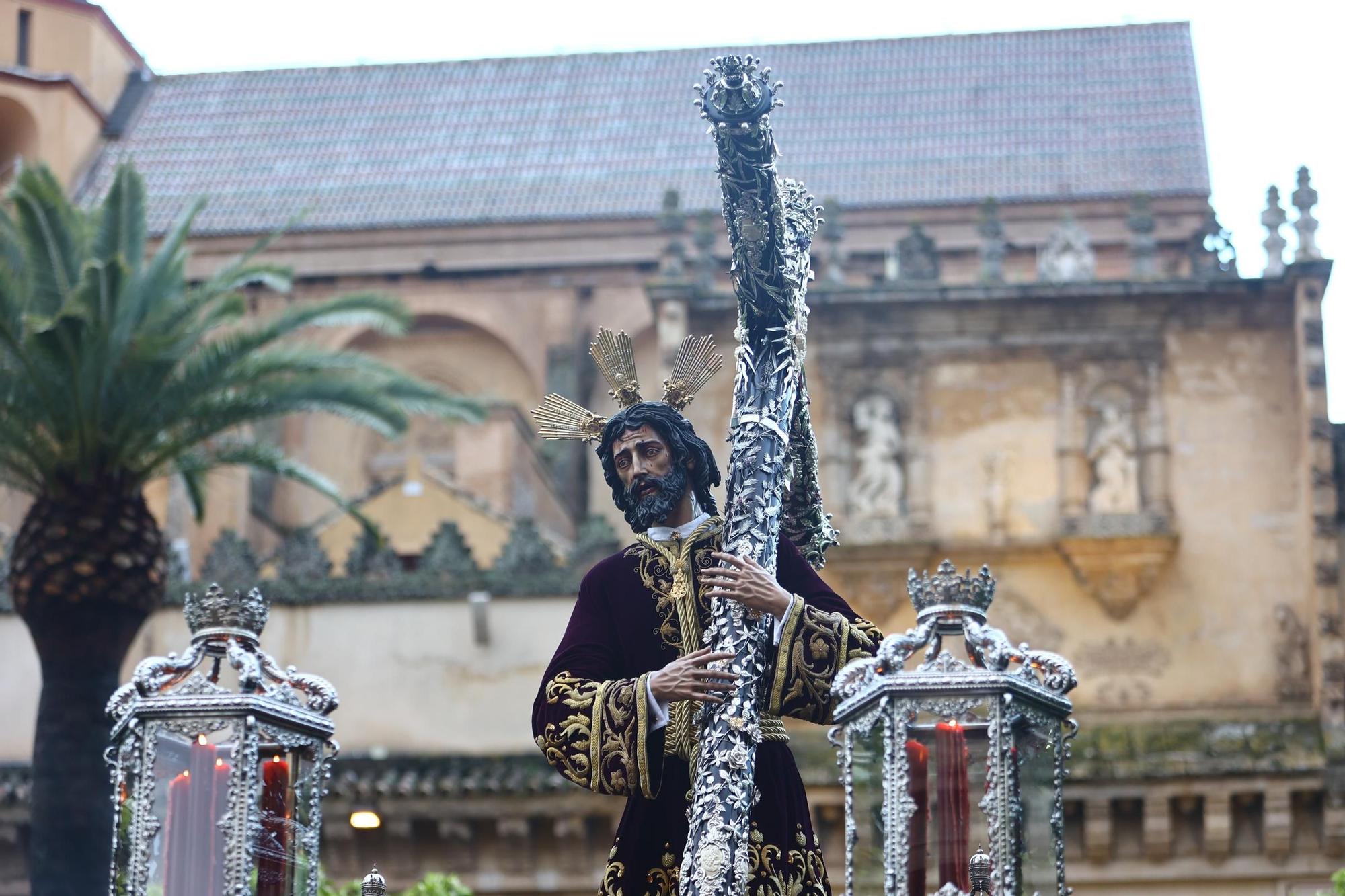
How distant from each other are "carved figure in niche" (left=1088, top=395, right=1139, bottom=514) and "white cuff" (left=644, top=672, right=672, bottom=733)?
24865 millimetres

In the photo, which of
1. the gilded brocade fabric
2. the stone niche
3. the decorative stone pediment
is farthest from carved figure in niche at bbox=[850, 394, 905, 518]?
the gilded brocade fabric

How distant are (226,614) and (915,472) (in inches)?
964

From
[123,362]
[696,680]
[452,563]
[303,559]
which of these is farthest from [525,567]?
[696,680]

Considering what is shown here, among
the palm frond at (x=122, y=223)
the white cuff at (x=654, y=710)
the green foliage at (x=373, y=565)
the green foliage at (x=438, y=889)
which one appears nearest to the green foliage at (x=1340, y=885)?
the green foliage at (x=438, y=889)

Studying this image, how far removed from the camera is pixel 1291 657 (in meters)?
30.5

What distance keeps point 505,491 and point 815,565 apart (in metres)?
27.0

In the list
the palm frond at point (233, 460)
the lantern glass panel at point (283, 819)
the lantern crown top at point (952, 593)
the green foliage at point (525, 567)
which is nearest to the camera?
the lantern crown top at point (952, 593)

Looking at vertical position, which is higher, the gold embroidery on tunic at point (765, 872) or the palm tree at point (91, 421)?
the palm tree at point (91, 421)

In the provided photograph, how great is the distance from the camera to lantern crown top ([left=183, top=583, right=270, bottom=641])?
24.4 feet

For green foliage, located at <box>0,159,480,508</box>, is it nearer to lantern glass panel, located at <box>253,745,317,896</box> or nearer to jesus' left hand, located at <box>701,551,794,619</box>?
lantern glass panel, located at <box>253,745,317,896</box>

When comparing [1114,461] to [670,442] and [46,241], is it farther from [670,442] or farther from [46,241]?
[670,442]

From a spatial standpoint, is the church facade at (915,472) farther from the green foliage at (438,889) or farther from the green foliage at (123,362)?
the green foliage at (123,362)

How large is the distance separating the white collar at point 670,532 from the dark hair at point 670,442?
0.10m

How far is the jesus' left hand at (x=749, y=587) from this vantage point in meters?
6.70
